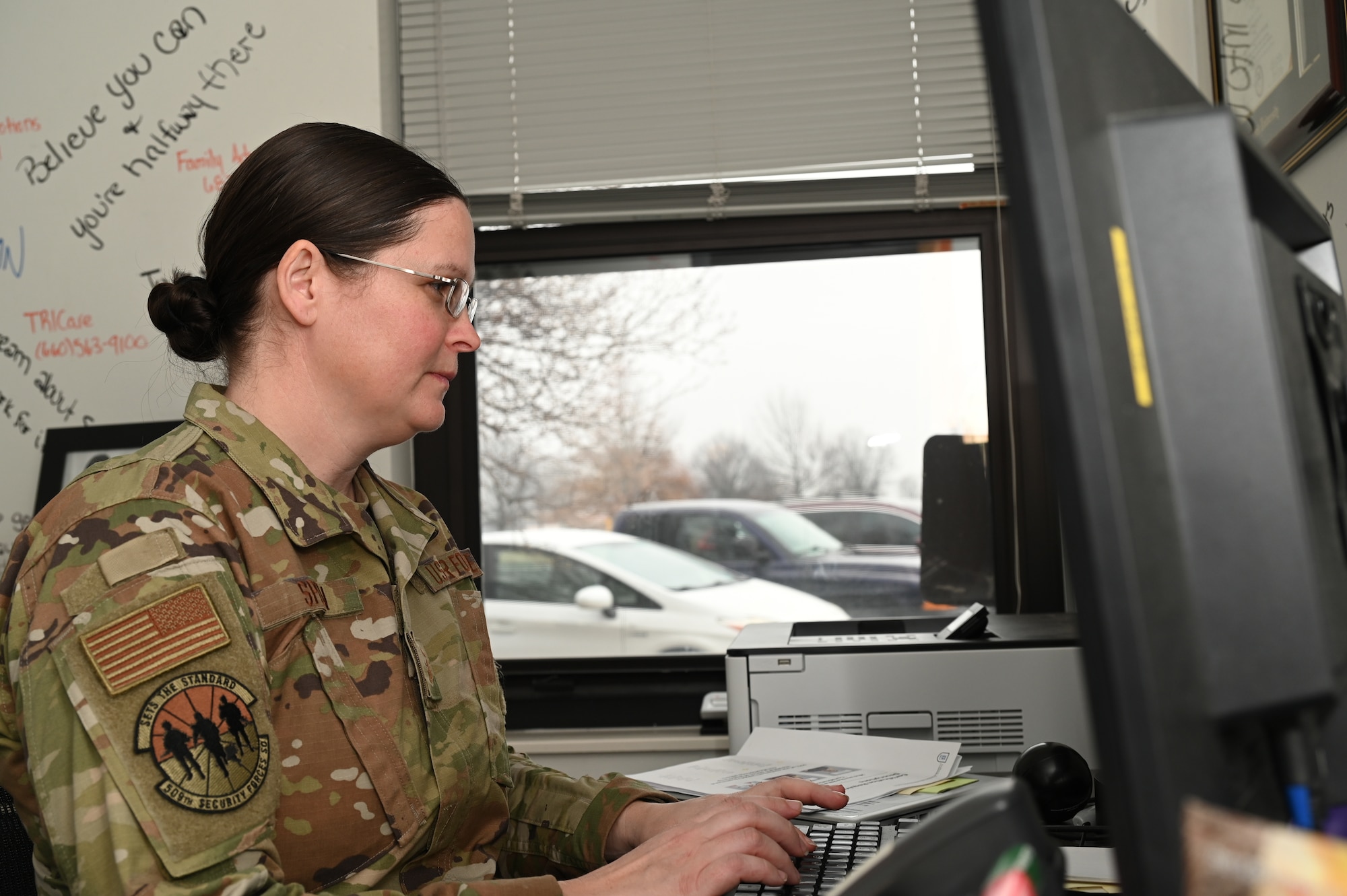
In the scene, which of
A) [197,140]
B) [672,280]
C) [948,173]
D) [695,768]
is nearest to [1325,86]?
[948,173]

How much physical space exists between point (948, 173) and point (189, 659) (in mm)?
1630

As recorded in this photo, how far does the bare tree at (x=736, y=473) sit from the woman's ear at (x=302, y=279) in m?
1.13

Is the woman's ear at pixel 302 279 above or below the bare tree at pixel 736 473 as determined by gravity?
above

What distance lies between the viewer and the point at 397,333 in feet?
3.23

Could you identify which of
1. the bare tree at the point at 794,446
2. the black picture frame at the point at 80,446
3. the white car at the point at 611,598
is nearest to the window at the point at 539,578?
the white car at the point at 611,598

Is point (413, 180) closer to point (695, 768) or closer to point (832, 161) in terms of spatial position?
point (695, 768)

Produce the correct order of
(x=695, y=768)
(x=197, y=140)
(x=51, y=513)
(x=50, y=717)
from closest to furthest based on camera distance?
1. (x=50, y=717)
2. (x=51, y=513)
3. (x=695, y=768)
4. (x=197, y=140)

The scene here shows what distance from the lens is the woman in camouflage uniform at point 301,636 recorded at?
0.66 meters

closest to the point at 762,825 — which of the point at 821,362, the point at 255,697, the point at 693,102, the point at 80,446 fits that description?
the point at 255,697

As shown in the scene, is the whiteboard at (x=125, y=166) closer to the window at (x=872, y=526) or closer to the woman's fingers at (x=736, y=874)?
the window at (x=872, y=526)

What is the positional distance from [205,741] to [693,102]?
61.0 inches

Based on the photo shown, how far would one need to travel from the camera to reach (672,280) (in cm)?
205

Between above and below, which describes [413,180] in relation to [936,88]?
below

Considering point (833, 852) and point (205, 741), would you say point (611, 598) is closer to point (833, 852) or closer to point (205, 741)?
point (833, 852)
